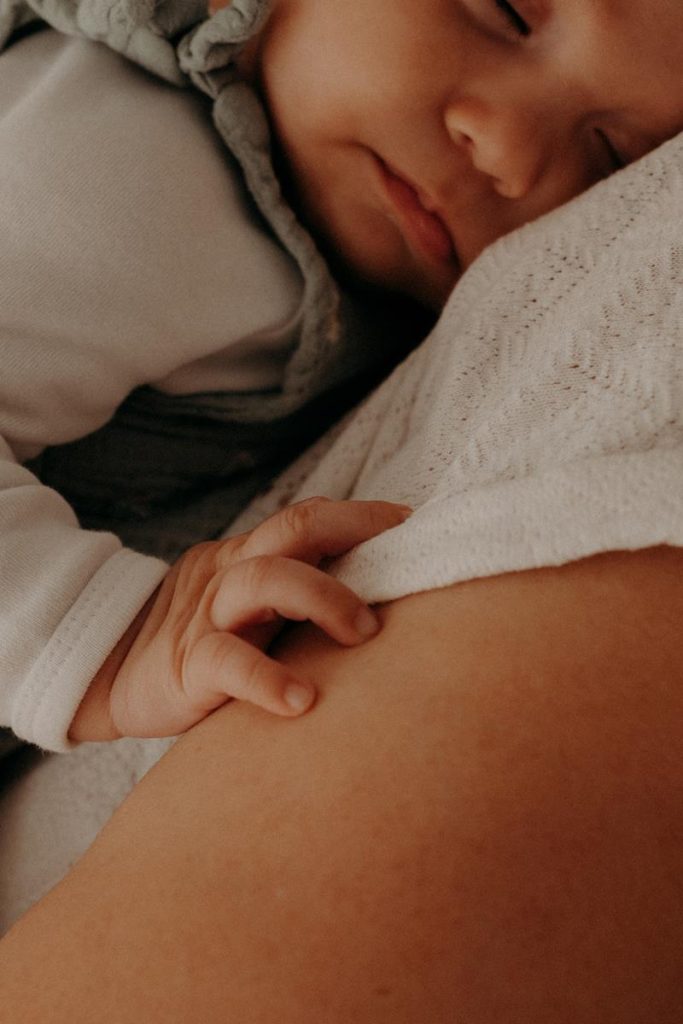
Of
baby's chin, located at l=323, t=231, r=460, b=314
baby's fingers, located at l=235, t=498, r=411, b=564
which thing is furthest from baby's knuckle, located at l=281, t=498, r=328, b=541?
baby's chin, located at l=323, t=231, r=460, b=314

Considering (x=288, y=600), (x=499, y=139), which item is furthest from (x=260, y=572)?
(x=499, y=139)

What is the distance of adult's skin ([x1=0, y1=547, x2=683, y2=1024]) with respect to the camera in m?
0.33

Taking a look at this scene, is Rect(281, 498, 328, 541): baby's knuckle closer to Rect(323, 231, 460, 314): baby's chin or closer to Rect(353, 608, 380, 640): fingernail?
Rect(353, 608, 380, 640): fingernail

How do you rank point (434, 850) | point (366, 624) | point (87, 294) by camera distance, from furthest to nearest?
point (87, 294)
point (366, 624)
point (434, 850)

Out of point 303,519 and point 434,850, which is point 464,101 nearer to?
point 303,519

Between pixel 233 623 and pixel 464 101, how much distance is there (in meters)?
0.55

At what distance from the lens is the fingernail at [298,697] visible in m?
0.44

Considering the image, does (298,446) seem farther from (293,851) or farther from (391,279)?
(293,851)

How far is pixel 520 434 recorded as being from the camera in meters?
0.50

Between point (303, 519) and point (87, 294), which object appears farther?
point (87, 294)

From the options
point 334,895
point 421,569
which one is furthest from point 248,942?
point 421,569

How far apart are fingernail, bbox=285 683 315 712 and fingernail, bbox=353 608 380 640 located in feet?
0.14

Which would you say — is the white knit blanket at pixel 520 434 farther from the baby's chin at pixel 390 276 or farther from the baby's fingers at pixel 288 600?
the baby's chin at pixel 390 276

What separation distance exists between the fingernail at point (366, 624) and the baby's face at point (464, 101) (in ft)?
1.72
